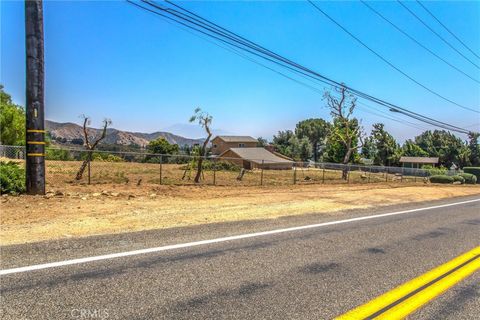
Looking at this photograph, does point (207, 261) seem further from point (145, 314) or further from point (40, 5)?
point (40, 5)

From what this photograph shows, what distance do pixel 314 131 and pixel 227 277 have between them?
10422 centimetres

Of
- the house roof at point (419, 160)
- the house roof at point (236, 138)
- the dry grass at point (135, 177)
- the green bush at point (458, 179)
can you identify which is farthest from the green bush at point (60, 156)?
the house roof at point (419, 160)

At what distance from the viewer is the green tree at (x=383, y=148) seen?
8094 centimetres

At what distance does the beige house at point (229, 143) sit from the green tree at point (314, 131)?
26241mm

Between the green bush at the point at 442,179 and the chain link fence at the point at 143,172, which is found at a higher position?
the chain link fence at the point at 143,172

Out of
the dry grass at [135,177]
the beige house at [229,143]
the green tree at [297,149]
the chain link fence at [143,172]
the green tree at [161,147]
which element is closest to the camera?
the chain link fence at [143,172]

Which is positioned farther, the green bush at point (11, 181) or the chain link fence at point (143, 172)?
the chain link fence at point (143, 172)

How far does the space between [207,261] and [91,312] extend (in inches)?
79.8

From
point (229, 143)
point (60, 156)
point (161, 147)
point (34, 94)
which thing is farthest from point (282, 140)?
point (34, 94)

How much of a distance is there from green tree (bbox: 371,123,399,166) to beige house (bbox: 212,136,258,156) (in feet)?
86.5

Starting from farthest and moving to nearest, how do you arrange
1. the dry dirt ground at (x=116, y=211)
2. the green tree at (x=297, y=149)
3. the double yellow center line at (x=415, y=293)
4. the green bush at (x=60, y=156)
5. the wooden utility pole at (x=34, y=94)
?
the green tree at (x=297, y=149) → the green bush at (x=60, y=156) → the wooden utility pole at (x=34, y=94) → the dry dirt ground at (x=116, y=211) → the double yellow center line at (x=415, y=293)

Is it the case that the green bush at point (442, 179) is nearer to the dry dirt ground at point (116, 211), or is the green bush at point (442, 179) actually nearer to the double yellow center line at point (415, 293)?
the dry dirt ground at point (116, 211)

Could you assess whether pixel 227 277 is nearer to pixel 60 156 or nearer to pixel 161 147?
pixel 60 156

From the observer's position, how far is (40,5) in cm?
1062
